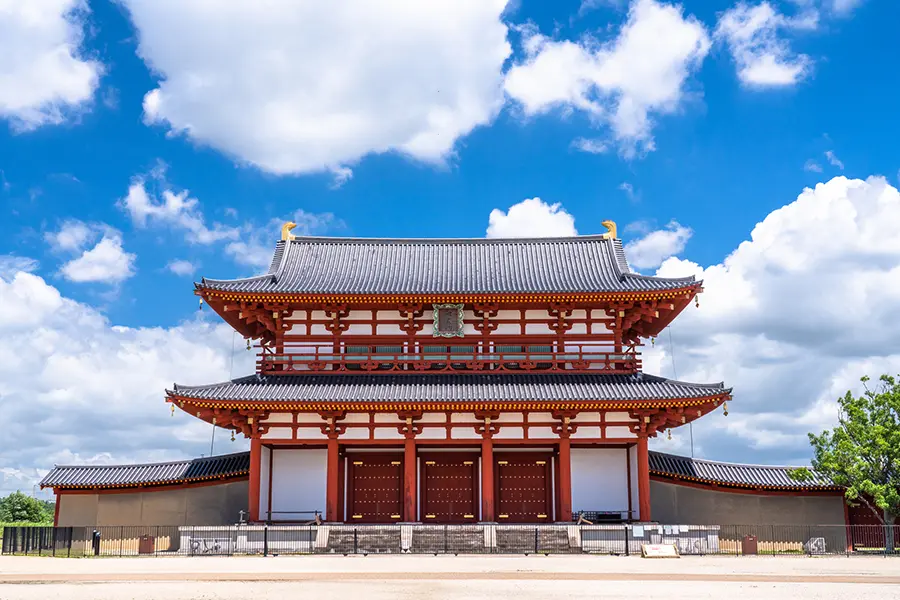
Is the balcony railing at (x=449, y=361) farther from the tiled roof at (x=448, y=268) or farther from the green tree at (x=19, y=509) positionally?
the green tree at (x=19, y=509)

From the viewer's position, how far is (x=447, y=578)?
903 inches

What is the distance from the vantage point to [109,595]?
779 inches

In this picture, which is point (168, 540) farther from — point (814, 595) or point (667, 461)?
point (814, 595)

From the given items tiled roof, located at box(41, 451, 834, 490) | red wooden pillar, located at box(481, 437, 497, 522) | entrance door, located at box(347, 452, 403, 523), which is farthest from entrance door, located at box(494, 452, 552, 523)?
tiled roof, located at box(41, 451, 834, 490)

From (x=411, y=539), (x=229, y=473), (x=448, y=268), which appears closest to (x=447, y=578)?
(x=411, y=539)

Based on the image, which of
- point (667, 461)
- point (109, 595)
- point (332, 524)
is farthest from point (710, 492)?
point (109, 595)

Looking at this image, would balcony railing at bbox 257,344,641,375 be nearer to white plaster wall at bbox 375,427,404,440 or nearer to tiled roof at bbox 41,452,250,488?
white plaster wall at bbox 375,427,404,440

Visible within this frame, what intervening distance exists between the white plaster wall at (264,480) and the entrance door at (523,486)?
976 centimetres

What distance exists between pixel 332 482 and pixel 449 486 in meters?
5.34

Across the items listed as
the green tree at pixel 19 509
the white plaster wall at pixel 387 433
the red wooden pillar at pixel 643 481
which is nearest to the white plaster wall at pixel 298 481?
the white plaster wall at pixel 387 433

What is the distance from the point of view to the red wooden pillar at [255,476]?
33.8m

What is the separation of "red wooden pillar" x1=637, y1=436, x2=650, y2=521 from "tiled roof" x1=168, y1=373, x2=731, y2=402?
7.83 feet

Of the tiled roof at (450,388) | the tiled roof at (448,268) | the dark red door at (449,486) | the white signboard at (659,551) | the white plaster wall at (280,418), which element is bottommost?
the white signboard at (659,551)

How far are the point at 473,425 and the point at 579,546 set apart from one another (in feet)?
21.3
